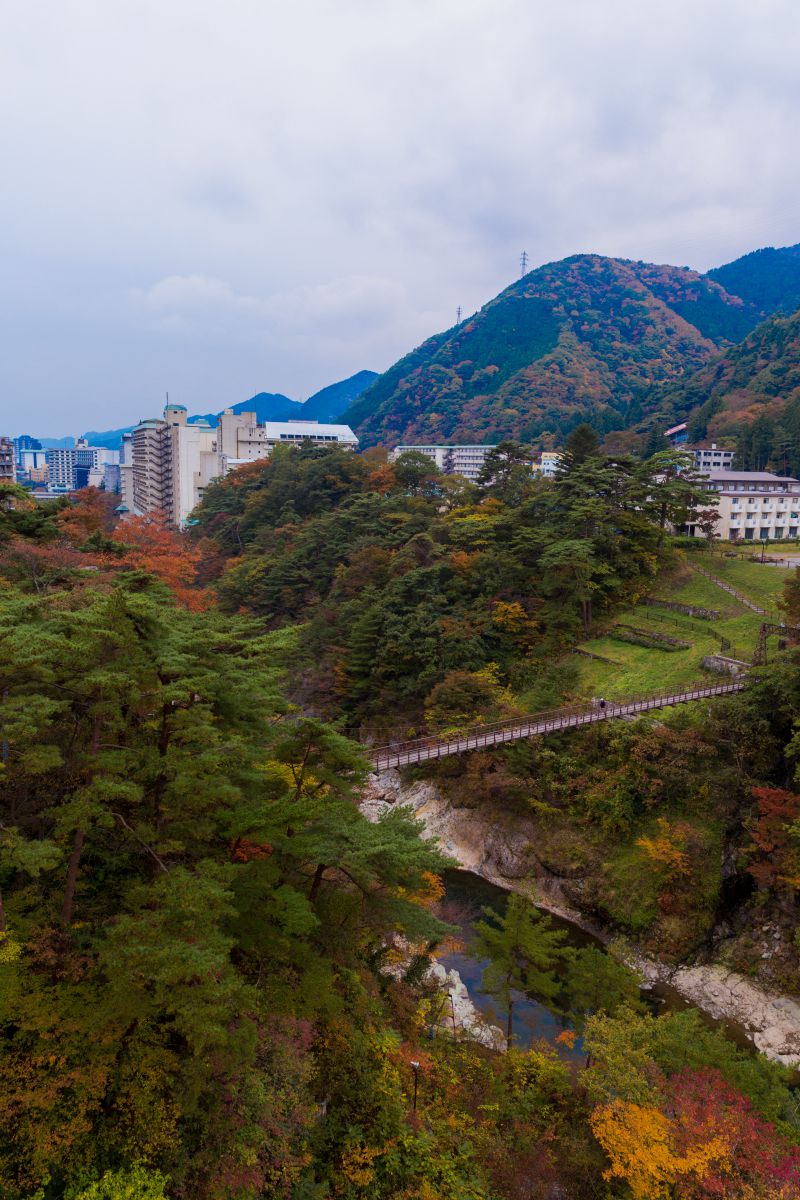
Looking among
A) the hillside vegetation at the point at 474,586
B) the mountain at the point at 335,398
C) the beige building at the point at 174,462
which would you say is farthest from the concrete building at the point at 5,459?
the mountain at the point at 335,398

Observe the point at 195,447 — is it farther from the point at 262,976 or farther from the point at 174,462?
the point at 262,976

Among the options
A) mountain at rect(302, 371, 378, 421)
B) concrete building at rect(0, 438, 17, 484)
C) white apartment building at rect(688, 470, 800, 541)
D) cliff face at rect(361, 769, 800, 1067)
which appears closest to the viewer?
cliff face at rect(361, 769, 800, 1067)

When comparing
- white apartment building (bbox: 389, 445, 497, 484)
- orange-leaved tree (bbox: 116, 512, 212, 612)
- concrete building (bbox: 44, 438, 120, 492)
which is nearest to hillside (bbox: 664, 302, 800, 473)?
white apartment building (bbox: 389, 445, 497, 484)

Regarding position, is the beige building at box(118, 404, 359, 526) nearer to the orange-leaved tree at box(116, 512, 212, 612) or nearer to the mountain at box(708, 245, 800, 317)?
the orange-leaved tree at box(116, 512, 212, 612)

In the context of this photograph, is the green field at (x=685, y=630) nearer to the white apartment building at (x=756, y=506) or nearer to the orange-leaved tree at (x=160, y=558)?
the white apartment building at (x=756, y=506)

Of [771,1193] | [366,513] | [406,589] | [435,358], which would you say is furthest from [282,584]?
[435,358]

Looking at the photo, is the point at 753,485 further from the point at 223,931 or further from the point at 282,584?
the point at 223,931

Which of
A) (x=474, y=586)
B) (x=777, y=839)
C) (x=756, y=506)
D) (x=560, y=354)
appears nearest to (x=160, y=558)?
(x=474, y=586)
